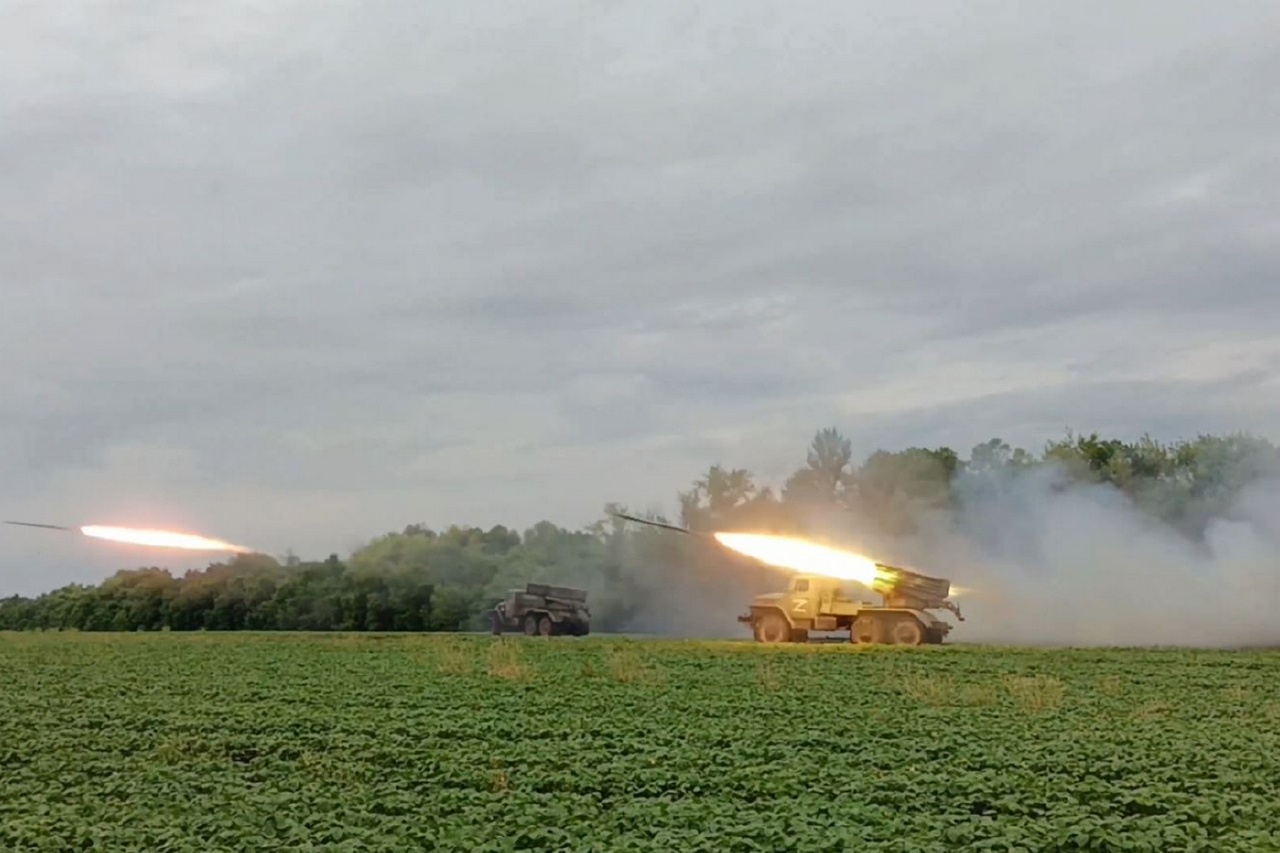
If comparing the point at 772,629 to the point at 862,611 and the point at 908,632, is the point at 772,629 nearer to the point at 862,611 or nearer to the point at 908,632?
the point at 862,611

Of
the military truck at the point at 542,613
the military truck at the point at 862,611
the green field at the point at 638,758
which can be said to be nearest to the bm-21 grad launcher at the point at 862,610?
the military truck at the point at 862,611

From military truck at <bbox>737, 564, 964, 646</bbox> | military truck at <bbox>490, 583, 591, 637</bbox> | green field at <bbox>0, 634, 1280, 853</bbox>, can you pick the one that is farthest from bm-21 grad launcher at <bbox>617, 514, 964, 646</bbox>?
green field at <bbox>0, 634, 1280, 853</bbox>

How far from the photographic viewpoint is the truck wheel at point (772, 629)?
149ft

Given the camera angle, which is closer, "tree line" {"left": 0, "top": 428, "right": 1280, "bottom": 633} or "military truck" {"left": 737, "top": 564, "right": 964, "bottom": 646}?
"military truck" {"left": 737, "top": 564, "right": 964, "bottom": 646}

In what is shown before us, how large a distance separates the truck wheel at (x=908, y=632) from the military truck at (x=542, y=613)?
15461 millimetres

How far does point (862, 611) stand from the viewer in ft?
145

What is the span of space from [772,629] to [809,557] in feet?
9.66

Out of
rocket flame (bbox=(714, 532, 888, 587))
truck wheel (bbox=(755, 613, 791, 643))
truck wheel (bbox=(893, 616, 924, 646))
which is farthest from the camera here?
rocket flame (bbox=(714, 532, 888, 587))

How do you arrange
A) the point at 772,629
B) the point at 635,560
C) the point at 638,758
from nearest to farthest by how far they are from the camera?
the point at 638,758
the point at 772,629
the point at 635,560

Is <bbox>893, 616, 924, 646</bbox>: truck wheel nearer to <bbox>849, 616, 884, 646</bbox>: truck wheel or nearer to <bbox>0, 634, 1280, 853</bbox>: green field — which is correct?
<bbox>849, 616, 884, 646</bbox>: truck wheel

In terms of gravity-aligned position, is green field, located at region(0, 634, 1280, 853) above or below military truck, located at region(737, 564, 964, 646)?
below

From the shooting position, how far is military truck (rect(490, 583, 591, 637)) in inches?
2101

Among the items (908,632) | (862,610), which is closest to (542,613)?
(862,610)

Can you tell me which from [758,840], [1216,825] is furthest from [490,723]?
[1216,825]
